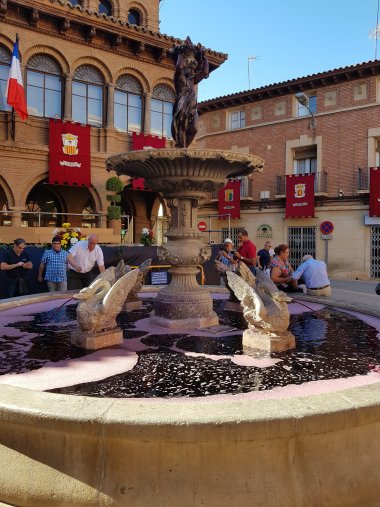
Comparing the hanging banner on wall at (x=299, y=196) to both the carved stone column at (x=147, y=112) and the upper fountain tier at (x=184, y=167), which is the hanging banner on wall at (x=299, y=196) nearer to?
the carved stone column at (x=147, y=112)

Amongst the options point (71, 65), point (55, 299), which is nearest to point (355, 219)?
point (71, 65)

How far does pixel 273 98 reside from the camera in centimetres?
2670

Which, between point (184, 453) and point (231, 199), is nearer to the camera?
point (184, 453)

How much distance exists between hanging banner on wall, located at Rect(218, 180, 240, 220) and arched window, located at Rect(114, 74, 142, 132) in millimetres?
8463

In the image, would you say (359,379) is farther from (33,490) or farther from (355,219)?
(355,219)

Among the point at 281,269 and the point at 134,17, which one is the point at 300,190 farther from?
the point at 281,269

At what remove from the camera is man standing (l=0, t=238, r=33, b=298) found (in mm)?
8906

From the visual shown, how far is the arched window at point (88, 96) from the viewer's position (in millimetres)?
18875

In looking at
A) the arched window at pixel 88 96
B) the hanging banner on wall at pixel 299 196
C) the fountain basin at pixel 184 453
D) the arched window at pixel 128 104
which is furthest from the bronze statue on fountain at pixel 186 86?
the hanging banner on wall at pixel 299 196

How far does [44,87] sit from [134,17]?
6951 mm

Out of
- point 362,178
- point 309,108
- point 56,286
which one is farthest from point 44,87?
point 362,178

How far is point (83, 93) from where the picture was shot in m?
19.1

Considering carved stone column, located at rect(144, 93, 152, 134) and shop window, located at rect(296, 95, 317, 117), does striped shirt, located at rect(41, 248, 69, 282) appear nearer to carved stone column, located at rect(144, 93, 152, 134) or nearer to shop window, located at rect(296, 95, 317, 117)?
carved stone column, located at rect(144, 93, 152, 134)

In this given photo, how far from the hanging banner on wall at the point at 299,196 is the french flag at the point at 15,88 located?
14.5m
